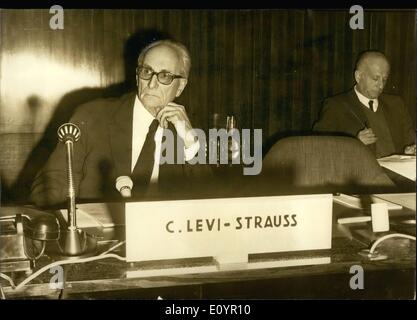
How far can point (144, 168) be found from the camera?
4.67 feet

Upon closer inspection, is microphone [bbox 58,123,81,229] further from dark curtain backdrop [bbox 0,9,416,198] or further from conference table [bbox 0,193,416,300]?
dark curtain backdrop [bbox 0,9,416,198]

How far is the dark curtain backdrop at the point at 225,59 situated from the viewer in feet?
4.49

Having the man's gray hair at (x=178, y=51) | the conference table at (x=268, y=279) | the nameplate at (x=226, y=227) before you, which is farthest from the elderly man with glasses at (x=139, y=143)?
the nameplate at (x=226, y=227)

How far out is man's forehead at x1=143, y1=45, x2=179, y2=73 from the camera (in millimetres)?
1381

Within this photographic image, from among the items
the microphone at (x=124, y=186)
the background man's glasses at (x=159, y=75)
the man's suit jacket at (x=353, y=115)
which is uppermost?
the background man's glasses at (x=159, y=75)

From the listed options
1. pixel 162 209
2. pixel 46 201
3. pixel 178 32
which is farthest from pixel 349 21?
pixel 46 201

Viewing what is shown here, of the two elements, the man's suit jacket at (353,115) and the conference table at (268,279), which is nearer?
the conference table at (268,279)

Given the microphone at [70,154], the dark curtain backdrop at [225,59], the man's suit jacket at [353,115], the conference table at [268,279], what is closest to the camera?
the conference table at [268,279]

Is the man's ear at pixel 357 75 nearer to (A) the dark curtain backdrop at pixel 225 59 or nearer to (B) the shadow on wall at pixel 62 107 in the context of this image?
(A) the dark curtain backdrop at pixel 225 59

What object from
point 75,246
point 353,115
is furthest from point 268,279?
point 353,115

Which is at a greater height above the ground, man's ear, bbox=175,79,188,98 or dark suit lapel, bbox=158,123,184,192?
man's ear, bbox=175,79,188,98

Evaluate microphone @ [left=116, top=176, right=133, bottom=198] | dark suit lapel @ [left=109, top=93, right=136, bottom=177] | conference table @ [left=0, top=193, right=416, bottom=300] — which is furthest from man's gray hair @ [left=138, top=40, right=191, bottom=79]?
conference table @ [left=0, top=193, right=416, bottom=300]

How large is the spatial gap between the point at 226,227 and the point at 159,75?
59cm

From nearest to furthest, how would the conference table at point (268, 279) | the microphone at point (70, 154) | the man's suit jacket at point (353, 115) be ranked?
the conference table at point (268, 279) < the microphone at point (70, 154) < the man's suit jacket at point (353, 115)
